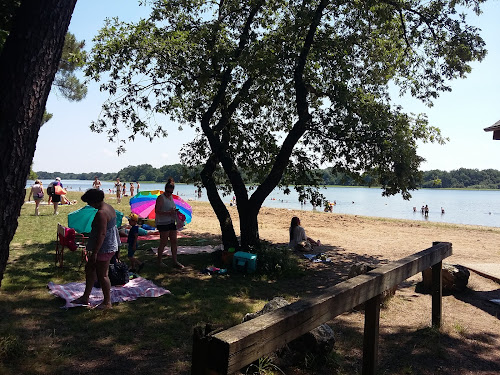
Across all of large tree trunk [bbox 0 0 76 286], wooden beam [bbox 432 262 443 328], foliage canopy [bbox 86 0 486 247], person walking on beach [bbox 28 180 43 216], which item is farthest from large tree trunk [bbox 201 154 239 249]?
person walking on beach [bbox 28 180 43 216]

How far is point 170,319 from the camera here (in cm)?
541

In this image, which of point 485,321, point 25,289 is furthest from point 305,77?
point 25,289

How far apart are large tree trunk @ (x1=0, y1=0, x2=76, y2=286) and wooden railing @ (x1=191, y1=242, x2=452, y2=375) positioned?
5.82 ft

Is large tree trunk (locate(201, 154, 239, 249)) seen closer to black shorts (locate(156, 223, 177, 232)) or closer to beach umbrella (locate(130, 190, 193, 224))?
black shorts (locate(156, 223, 177, 232))

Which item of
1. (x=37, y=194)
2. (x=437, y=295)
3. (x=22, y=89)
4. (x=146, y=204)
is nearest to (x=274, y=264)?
(x=437, y=295)

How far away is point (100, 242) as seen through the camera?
5.36 metres

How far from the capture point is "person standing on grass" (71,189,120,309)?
538cm

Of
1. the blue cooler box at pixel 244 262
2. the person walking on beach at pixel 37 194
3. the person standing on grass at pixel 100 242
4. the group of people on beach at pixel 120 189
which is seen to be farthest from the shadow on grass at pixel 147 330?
the group of people on beach at pixel 120 189

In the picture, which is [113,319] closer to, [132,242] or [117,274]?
[117,274]

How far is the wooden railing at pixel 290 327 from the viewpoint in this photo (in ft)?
6.11

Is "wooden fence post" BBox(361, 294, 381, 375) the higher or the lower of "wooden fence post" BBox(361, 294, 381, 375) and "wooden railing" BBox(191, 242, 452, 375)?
the lower

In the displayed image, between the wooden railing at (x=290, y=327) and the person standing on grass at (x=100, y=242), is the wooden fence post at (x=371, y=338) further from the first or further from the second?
the person standing on grass at (x=100, y=242)

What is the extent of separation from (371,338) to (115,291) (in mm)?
4472

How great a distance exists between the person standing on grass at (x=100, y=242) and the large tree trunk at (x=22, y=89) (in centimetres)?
255
